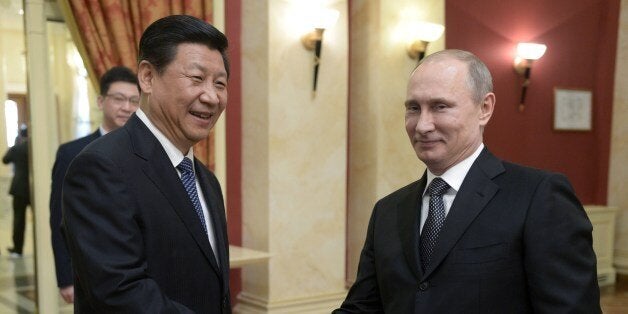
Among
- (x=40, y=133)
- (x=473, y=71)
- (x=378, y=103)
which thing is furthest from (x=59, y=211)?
(x=378, y=103)

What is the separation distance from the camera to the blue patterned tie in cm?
174

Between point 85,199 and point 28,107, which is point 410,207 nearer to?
point 85,199

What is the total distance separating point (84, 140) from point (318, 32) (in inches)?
79.5

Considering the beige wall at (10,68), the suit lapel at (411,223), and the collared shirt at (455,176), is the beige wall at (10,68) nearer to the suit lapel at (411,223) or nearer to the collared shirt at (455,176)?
the suit lapel at (411,223)

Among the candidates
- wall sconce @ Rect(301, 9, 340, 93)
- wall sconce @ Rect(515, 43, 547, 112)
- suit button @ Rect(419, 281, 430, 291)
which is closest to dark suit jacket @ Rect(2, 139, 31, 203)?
wall sconce @ Rect(301, 9, 340, 93)

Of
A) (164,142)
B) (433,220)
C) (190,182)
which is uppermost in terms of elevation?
(164,142)

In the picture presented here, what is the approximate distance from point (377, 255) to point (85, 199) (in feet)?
2.71

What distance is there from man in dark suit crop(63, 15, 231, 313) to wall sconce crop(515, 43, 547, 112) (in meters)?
5.81

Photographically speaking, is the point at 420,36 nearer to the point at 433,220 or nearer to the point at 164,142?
the point at 433,220

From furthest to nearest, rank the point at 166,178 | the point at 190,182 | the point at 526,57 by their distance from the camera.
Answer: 1. the point at 526,57
2. the point at 190,182
3. the point at 166,178

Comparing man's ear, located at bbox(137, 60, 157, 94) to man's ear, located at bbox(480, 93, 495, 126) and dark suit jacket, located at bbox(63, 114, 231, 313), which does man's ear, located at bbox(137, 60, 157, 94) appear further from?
man's ear, located at bbox(480, 93, 495, 126)

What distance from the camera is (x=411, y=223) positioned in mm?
1859

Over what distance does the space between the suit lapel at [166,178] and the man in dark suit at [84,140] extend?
165 centimetres

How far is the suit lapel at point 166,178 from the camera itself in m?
1.63
